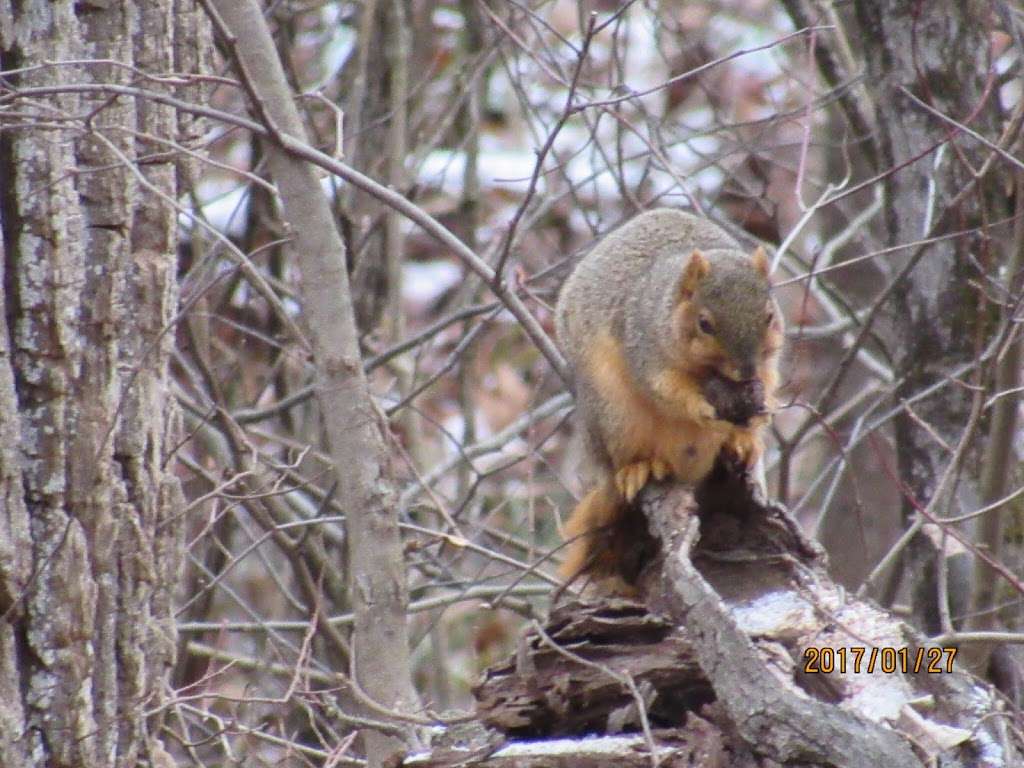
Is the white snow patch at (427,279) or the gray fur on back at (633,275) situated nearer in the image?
the gray fur on back at (633,275)

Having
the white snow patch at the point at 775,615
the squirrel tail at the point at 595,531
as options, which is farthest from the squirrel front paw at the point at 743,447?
the white snow patch at the point at 775,615

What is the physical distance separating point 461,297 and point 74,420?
3.25 m

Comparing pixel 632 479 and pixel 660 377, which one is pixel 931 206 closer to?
pixel 660 377

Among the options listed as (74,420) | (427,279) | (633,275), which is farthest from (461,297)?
(74,420)

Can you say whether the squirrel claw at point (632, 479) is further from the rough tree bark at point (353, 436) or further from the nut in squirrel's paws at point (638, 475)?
the rough tree bark at point (353, 436)

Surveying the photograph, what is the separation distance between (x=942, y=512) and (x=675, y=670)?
6.31 feet

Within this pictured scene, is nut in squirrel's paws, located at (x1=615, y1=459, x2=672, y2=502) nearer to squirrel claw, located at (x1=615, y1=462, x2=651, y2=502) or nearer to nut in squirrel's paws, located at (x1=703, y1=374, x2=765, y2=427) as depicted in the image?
squirrel claw, located at (x1=615, y1=462, x2=651, y2=502)

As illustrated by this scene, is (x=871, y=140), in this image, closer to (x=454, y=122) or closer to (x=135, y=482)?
(x=454, y=122)

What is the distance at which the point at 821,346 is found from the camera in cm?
848

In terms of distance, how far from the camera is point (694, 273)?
3.71m

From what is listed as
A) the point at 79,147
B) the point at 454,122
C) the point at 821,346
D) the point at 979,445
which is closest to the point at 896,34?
the point at 979,445

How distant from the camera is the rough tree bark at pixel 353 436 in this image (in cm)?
304
